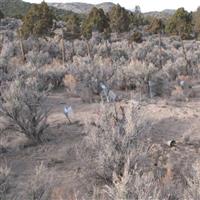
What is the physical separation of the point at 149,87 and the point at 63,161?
26.4 feet

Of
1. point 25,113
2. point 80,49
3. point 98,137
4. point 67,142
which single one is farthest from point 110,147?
point 80,49

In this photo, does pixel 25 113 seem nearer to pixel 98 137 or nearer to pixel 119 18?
pixel 98 137

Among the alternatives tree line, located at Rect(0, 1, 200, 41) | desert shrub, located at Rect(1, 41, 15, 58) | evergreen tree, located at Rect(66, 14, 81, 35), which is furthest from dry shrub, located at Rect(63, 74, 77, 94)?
evergreen tree, located at Rect(66, 14, 81, 35)

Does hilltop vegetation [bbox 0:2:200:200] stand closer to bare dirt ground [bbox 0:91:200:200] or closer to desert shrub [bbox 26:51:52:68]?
bare dirt ground [bbox 0:91:200:200]

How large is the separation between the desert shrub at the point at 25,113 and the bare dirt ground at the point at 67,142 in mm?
253

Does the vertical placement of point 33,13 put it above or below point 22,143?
above

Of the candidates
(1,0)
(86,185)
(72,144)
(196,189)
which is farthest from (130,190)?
(1,0)

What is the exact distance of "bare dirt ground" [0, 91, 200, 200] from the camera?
8.87 metres

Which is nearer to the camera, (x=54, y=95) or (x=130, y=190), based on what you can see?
(x=130, y=190)

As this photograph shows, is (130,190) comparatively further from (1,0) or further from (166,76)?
(1,0)

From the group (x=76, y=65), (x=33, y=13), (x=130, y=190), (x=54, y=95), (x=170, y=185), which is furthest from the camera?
(x=33, y=13)

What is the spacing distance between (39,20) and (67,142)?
59.9 ft

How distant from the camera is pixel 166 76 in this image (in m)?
21.0

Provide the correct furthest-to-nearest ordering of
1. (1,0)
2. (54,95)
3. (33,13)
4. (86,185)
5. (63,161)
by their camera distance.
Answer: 1. (1,0)
2. (33,13)
3. (54,95)
4. (63,161)
5. (86,185)
